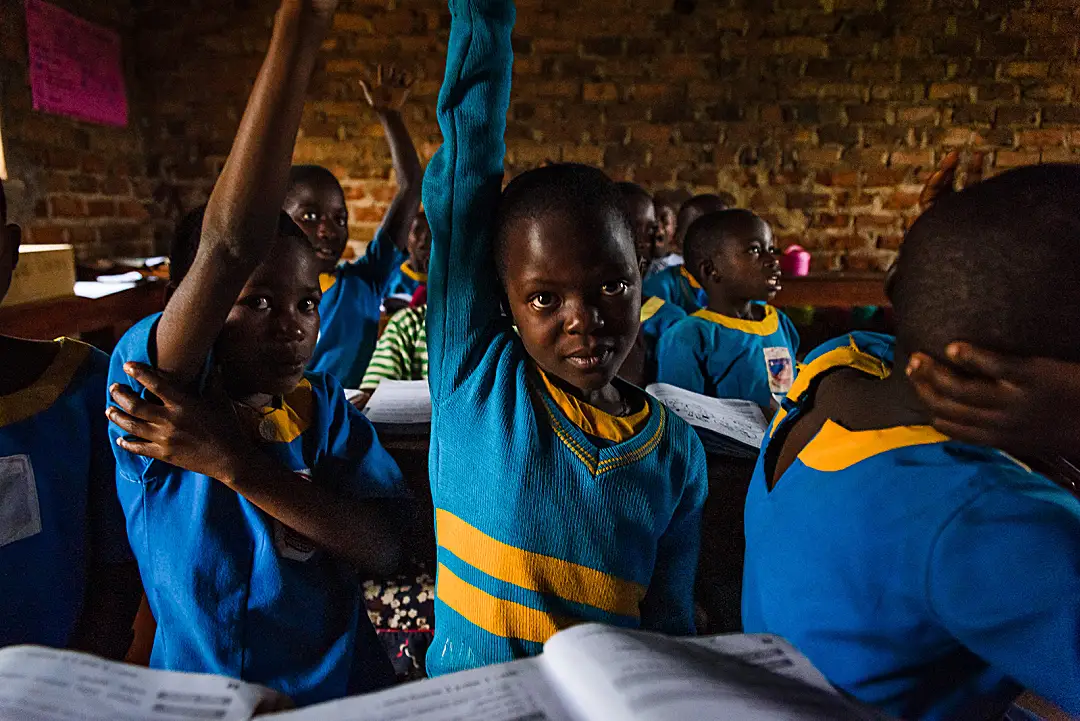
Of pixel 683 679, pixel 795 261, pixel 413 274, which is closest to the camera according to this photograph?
pixel 683 679

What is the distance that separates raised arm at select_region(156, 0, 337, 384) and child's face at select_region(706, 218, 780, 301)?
1.65m

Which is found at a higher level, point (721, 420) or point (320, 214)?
point (320, 214)

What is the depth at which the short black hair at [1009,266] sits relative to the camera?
0.50 meters

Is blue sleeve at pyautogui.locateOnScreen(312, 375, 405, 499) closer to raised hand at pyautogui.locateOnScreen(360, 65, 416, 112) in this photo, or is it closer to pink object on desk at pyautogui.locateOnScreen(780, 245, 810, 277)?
raised hand at pyautogui.locateOnScreen(360, 65, 416, 112)

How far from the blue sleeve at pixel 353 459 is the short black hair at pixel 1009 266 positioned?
2.10ft

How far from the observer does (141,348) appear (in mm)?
682

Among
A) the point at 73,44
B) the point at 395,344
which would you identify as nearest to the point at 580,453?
the point at 395,344

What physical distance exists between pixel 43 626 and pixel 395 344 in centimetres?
115

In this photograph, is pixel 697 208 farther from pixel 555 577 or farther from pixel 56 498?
pixel 56 498

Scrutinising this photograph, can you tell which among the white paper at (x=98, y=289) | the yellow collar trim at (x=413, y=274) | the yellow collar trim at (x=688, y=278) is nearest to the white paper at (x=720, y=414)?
the yellow collar trim at (x=688, y=278)

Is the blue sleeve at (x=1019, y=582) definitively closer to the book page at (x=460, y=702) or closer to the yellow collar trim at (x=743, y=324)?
the book page at (x=460, y=702)

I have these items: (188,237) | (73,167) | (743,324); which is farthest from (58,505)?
(73,167)

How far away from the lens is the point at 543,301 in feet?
2.63

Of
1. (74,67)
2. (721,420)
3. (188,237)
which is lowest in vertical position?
(721,420)
